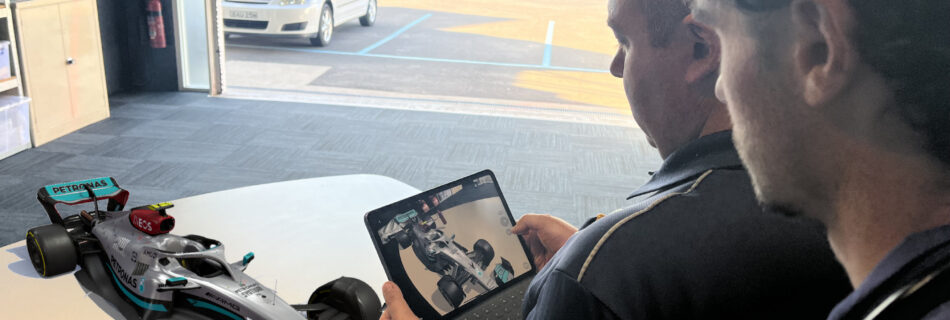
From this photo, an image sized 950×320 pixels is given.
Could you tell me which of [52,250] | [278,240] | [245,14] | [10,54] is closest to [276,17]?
[245,14]

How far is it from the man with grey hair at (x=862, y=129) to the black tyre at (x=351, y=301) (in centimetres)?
87

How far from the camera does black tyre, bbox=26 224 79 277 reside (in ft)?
4.30

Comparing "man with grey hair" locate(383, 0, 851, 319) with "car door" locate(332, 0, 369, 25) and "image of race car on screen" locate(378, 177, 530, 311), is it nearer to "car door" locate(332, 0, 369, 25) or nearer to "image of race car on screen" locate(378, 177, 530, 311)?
"image of race car on screen" locate(378, 177, 530, 311)

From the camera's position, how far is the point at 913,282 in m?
0.34

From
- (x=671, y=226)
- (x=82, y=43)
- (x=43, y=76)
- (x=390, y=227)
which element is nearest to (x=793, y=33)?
(x=671, y=226)

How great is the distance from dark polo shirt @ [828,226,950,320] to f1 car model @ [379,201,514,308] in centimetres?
69

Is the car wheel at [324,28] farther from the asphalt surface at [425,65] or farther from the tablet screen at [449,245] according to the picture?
the tablet screen at [449,245]

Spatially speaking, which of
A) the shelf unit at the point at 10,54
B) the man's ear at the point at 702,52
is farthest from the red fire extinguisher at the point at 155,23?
the man's ear at the point at 702,52

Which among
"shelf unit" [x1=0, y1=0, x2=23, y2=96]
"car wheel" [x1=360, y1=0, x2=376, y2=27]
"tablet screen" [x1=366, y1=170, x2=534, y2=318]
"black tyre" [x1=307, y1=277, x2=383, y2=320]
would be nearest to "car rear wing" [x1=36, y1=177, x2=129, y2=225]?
"black tyre" [x1=307, y1=277, x2=383, y2=320]

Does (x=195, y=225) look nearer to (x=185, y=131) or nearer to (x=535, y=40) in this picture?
(x=185, y=131)

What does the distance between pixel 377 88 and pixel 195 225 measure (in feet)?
13.4

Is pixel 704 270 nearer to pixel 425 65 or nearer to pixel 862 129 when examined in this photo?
pixel 862 129

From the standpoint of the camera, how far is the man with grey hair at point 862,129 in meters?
0.33

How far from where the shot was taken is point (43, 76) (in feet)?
13.2
